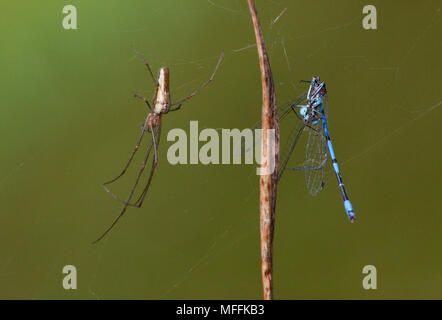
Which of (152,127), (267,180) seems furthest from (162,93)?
(267,180)

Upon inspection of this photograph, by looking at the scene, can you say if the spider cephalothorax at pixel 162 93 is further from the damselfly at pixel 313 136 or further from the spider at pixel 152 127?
the damselfly at pixel 313 136

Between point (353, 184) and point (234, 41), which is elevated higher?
point (234, 41)

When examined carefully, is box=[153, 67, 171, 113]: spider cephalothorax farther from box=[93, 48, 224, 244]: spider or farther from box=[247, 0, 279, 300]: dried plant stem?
box=[247, 0, 279, 300]: dried plant stem

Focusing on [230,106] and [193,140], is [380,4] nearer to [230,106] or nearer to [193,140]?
[230,106]

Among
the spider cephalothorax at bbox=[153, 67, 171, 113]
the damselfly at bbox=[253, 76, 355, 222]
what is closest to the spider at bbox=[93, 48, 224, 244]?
the spider cephalothorax at bbox=[153, 67, 171, 113]

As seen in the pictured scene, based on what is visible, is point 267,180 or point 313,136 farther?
point 313,136

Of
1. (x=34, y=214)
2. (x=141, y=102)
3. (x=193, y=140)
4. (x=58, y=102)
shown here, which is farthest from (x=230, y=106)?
(x=34, y=214)

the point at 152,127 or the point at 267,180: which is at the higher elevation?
the point at 152,127

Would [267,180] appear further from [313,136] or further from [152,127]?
[152,127]
